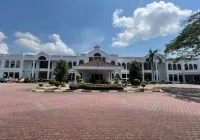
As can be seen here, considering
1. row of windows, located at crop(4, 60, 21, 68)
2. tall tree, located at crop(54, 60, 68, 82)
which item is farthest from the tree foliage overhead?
row of windows, located at crop(4, 60, 21, 68)

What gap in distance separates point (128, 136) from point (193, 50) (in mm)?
20166

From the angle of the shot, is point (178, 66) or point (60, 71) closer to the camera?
point (60, 71)

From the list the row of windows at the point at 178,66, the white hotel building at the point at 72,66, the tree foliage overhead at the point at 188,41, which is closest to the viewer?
the tree foliage overhead at the point at 188,41

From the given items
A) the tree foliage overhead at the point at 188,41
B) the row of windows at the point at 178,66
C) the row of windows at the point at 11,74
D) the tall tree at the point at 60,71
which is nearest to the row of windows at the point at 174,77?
the row of windows at the point at 178,66

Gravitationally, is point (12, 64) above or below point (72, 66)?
above

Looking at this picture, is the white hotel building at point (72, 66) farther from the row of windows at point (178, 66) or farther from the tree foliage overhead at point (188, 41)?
the tree foliage overhead at point (188, 41)

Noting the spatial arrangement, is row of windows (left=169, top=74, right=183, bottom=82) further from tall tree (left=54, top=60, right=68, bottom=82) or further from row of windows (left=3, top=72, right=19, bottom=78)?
row of windows (left=3, top=72, right=19, bottom=78)

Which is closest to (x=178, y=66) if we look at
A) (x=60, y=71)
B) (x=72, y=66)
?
(x=72, y=66)

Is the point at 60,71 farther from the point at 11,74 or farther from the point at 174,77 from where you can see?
the point at 174,77

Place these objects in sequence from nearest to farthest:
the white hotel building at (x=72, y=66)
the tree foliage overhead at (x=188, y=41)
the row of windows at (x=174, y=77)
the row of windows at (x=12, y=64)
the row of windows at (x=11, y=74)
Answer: the tree foliage overhead at (x=188, y=41), the white hotel building at (x=72, y=66), the row of windows at (x=11, y=74), the row of windows at (x=12, y=64), the row of windows at (x=174, y=77)

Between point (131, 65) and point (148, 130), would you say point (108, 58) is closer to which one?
point (131, 65)

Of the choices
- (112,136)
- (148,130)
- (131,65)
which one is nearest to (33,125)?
(112,136)

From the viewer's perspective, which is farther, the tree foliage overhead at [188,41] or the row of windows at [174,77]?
the row of windows at [174,77]

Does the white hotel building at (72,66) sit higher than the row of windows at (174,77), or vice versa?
the white hotel building at (72,66)
